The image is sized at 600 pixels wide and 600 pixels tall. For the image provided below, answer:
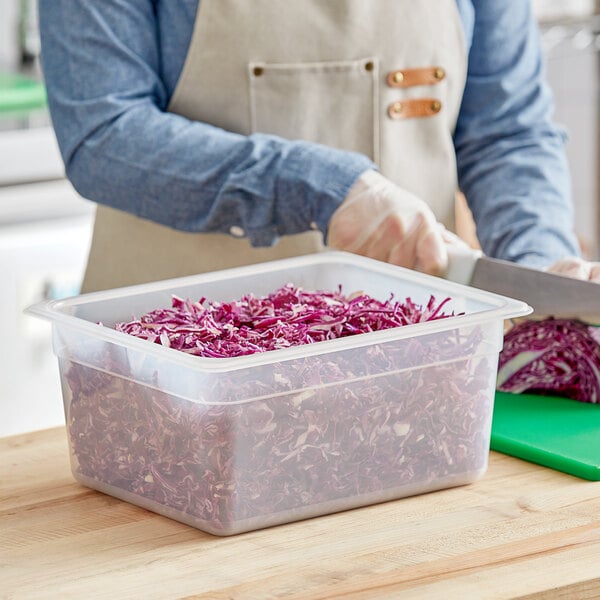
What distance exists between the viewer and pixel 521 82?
178 centimetres

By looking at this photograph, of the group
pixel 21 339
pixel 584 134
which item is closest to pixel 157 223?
pixel 21 339

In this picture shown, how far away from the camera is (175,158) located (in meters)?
1.49

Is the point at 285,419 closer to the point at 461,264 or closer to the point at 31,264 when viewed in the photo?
the point at 461,264

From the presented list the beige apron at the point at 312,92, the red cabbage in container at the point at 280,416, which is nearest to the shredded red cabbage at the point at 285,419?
the red cabbage in container at the point at 280,416

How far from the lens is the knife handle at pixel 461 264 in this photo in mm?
1345

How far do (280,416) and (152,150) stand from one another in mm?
621

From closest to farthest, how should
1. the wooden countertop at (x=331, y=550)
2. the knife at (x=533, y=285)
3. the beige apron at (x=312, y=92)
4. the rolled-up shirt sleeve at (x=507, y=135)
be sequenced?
the wooden countertop at (x=331, y=550), the knife at (x=533, y=285), the beige apron at (x=312, y=92), the rolled-up shirt sleeve at (x=507, y=135)

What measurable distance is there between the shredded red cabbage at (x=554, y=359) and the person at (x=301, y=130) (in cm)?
9

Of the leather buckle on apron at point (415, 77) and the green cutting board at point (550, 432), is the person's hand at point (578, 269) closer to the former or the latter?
the green cutting board at point (550, 432)

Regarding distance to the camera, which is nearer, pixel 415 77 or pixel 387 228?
pixel 387 228

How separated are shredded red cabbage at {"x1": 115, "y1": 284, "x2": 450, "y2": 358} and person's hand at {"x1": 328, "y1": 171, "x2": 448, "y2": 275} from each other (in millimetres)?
216

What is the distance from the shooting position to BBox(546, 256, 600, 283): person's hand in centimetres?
137

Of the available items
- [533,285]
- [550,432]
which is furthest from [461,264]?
[550,432]

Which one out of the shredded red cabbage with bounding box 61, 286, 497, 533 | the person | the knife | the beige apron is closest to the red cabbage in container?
the shredded red cabbage with bounding box 61, 286, 497, 533
